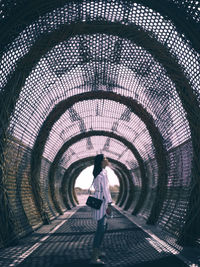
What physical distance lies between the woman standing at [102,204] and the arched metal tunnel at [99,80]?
7.60ft

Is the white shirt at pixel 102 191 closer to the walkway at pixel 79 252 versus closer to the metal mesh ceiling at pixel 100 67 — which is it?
the walkway at pixel 79 252

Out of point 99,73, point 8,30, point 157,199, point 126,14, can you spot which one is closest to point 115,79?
point 99,73

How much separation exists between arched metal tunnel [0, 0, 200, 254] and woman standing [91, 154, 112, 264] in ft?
7.60

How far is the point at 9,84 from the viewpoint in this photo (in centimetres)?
682

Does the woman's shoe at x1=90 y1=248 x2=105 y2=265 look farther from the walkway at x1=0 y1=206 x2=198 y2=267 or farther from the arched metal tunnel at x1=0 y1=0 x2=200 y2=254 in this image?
the arched metal tunnel at x1=0 y1=0 x2=200 y2=254

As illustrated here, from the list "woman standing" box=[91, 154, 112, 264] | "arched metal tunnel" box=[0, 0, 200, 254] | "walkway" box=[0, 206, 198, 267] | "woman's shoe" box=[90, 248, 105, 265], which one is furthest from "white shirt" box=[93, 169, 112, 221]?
"arched metal tunnel" box=[0, 0, 200, 254]

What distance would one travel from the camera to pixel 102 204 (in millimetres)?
5887

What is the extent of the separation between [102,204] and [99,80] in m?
6.73

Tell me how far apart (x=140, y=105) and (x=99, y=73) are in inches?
82.9

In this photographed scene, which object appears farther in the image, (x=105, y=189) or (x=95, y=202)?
(x=105, y=189)

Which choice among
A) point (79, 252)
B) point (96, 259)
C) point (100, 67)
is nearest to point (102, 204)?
point (96, 259)

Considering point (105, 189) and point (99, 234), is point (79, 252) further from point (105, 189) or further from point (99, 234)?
point (105, 189)

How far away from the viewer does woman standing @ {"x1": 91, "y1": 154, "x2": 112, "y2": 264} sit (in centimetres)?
563

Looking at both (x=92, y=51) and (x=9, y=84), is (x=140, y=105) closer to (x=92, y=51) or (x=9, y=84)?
(x=92, y=51)
